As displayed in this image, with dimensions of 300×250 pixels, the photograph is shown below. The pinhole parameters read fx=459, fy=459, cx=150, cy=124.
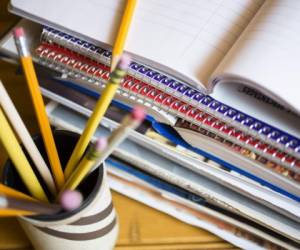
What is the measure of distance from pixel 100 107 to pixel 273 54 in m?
0.15

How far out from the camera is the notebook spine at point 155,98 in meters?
0.37

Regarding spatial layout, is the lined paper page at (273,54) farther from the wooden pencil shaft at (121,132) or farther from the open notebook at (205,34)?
the wooden pencil shaft at (121,132)

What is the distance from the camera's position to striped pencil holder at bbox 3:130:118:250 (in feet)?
1.08

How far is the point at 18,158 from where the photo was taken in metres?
0.33

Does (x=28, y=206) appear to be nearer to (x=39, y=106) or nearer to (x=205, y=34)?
(x=39, y=106)

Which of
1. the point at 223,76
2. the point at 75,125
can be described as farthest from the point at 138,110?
the point at 75,125

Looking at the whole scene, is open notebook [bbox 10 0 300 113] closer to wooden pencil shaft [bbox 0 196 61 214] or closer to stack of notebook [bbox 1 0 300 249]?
stack of notebook [bbox 1 0 300 249]

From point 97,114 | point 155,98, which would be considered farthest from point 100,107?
point 155,98

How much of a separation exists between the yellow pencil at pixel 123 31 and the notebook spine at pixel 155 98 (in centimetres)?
3

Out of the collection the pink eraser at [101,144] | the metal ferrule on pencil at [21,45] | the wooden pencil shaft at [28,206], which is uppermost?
the metal ferrule on pencil at [21,45]

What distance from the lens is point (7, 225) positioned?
0.46 m

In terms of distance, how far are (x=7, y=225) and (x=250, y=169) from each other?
244mm

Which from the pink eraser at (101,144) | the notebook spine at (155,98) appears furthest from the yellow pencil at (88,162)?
the notebook spine at (155,98)

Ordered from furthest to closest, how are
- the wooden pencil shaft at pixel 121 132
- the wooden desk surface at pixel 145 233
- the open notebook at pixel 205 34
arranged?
the wooden desk surface at pixel 145 233 < the open notebook at pixel 205 34 < the wooden pencil shaft at pixel 121 132
